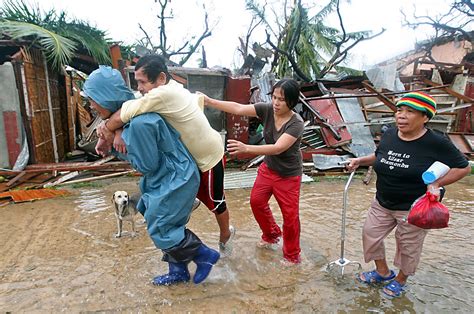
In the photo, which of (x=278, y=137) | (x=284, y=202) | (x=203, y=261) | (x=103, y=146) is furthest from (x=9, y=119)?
(x=284, y=202)

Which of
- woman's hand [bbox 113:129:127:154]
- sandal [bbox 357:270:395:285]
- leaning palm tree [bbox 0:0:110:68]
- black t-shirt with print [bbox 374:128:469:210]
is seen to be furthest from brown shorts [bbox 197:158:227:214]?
leaning palm tree [bbox 0:0:110:68]

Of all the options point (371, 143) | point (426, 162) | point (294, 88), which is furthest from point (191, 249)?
point (371, 143)

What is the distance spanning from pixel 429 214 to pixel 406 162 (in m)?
0.41

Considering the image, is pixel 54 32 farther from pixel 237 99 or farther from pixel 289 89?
pixel 289 89

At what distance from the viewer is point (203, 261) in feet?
8.81

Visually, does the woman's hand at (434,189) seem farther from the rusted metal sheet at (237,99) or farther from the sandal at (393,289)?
the rusted metal sheet at (237,99)

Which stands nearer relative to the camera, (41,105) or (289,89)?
(289,89)

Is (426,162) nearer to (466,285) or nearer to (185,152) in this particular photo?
(466,285)

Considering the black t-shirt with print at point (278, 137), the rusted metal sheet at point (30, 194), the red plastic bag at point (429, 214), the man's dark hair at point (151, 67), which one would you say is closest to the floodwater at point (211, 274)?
the rusted metal sheet at point (30, 194)

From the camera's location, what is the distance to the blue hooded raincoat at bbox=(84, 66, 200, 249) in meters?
2.21

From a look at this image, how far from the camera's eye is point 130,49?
873cm

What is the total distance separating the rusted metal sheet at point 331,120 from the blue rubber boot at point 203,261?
239 inches

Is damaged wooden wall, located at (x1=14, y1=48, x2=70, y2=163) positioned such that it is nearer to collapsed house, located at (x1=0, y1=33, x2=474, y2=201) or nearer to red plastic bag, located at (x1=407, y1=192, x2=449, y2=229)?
collapsed house, located at (x1=0, y1=33, x2=474, y2=201)

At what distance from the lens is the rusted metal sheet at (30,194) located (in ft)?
16.1
